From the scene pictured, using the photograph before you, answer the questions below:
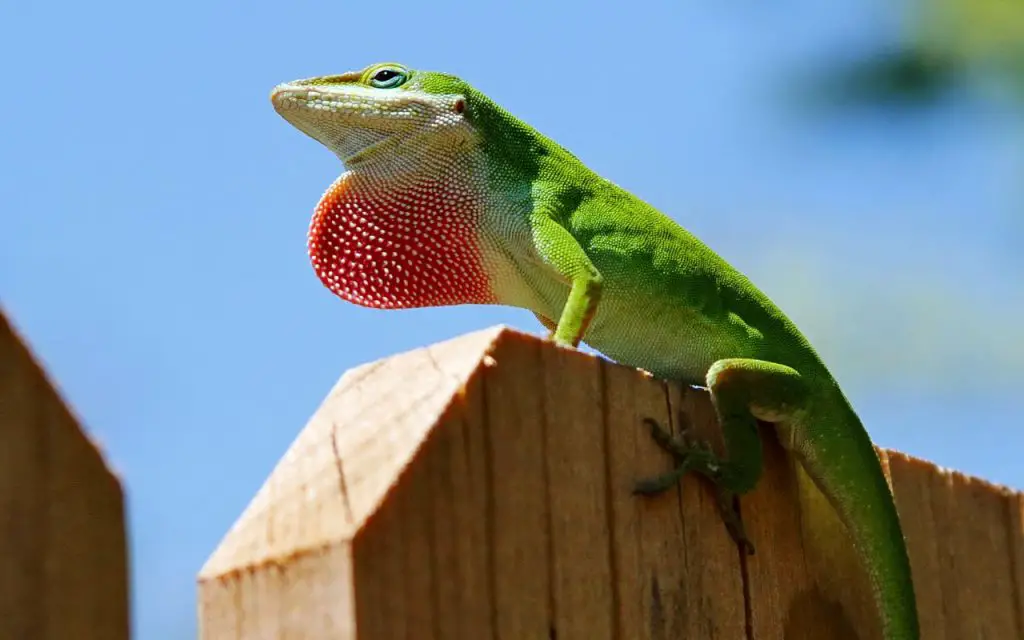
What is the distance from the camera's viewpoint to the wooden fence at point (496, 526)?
5.74 feet

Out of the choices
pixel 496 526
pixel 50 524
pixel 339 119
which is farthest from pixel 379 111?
pixel 50 524

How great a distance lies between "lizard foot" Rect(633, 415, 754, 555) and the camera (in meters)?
2.27

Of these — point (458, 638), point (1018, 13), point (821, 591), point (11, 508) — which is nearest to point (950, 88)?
point (1018, 13)

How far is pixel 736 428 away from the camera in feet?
9.00

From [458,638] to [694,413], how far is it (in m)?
0.85

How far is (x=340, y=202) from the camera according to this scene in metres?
3.52

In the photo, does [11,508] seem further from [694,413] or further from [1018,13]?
[1018,13]

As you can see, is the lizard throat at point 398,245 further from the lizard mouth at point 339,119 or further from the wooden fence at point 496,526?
the wooden fence at point 496,526

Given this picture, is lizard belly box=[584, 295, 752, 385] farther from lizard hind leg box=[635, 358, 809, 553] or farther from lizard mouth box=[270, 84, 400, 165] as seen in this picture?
lizard mouth box=[270, 84, 400, 165]

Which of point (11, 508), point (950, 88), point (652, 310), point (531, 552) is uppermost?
point (950, 88)

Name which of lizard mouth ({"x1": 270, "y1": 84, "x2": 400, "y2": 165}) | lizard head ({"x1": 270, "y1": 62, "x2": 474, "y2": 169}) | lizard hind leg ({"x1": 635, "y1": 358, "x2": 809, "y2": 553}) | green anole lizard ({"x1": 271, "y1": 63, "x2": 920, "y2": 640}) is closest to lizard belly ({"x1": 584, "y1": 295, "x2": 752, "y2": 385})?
green anole lizard ({"x1": 271, "y1": 63, "x2": 920, "y2": 640})

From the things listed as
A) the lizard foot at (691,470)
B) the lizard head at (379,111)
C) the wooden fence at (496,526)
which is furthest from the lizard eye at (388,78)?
the lizard foot at (691,470)

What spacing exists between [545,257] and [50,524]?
226 centimetres

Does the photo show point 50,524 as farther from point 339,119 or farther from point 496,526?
point 339,119
